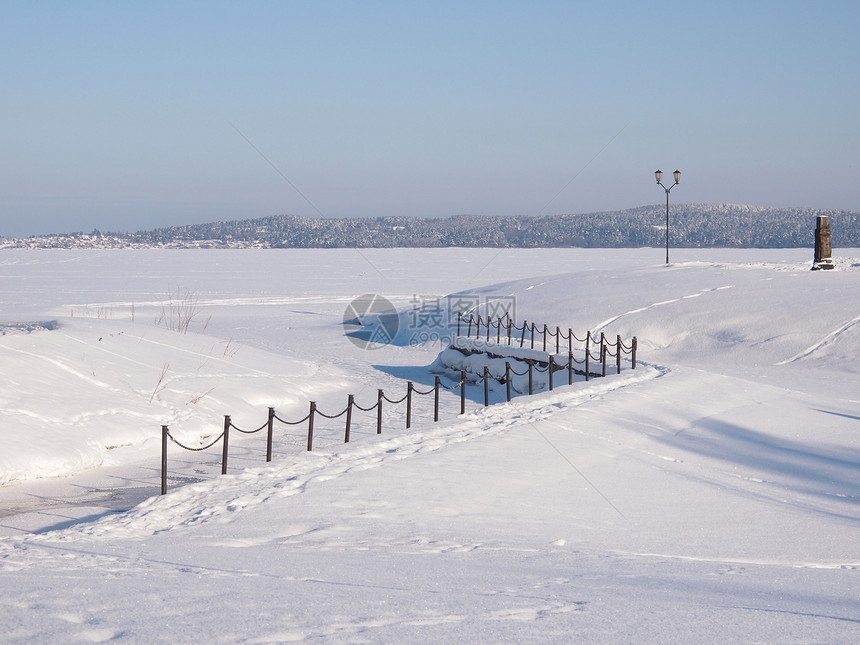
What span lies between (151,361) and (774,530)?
11071 mm

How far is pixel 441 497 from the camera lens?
7770 millimetres

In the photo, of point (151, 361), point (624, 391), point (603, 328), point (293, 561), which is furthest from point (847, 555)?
point (603, 328)

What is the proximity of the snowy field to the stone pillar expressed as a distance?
665 cm

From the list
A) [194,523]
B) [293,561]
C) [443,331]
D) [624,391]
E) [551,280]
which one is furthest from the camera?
[551,280]

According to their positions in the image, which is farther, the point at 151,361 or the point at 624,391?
the point at 151,361

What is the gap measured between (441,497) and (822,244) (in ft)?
75.8

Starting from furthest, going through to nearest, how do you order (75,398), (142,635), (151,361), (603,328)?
(603,328)
(151,361)
(75,398)
(142,635)

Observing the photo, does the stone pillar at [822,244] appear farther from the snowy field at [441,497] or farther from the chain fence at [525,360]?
the chain fence at [525,360]

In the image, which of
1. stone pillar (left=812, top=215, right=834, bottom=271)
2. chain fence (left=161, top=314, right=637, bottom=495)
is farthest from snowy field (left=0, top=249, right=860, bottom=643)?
stone pillar (left=812, top=215, right=834, bottom=271)

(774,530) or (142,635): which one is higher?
(142,635)

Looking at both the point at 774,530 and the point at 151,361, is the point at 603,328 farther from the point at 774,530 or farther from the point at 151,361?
the point at 774,530

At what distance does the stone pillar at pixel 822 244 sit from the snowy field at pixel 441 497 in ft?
21.8

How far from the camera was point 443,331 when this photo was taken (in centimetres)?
2497

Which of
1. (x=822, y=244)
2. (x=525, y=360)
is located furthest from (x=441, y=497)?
(x=822, y=244)
